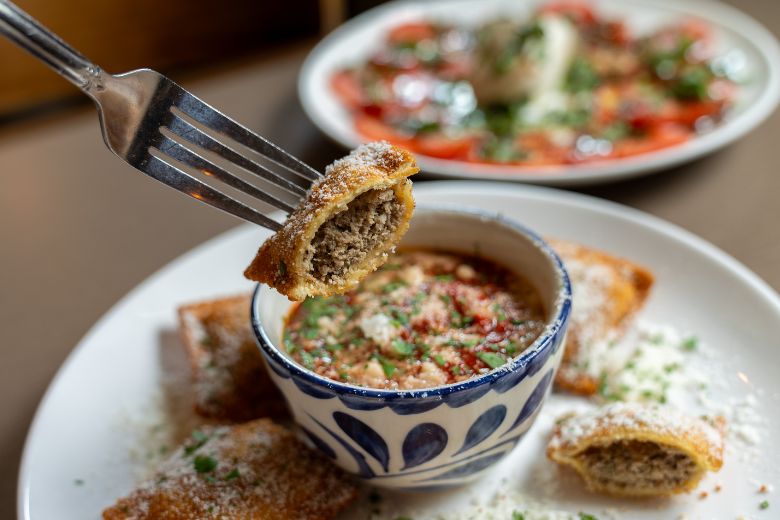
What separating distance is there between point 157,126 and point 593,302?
1.14m

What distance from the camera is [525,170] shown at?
2697 millimetres

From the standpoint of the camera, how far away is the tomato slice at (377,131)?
3186 mm

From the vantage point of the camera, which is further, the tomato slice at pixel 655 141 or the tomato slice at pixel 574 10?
the tomato slice at pixel 574 10

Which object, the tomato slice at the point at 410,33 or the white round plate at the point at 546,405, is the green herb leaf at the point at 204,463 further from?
the tomato slice at the point at 410,33

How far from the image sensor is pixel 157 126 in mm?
1347

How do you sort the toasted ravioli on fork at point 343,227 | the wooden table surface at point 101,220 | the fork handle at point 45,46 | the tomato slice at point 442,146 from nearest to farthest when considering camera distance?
the fork handle at point 45,46 < the toasted ravioli on fork at point 343,227 < the wooden table surface at point 101,220 < the tomato slice at point 442,146

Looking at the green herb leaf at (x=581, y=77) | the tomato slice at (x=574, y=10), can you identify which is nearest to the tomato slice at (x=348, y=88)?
the green herb leaf at (x=581, y=77)

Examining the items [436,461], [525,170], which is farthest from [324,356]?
[525,170]

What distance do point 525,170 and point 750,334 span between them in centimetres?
110

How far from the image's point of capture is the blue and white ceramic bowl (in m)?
1.36

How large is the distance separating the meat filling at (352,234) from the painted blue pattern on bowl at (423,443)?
0.32 meters

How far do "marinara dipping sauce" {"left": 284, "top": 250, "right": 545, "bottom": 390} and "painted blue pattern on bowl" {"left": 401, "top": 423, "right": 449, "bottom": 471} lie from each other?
0.08 m

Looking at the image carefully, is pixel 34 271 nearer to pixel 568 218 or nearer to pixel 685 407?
pixel 568 218

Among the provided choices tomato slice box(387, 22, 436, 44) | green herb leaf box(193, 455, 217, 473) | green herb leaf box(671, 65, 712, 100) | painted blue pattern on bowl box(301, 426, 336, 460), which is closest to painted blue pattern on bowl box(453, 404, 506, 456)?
painted blue pattern on bowl box(301, 426, 336, 460)
